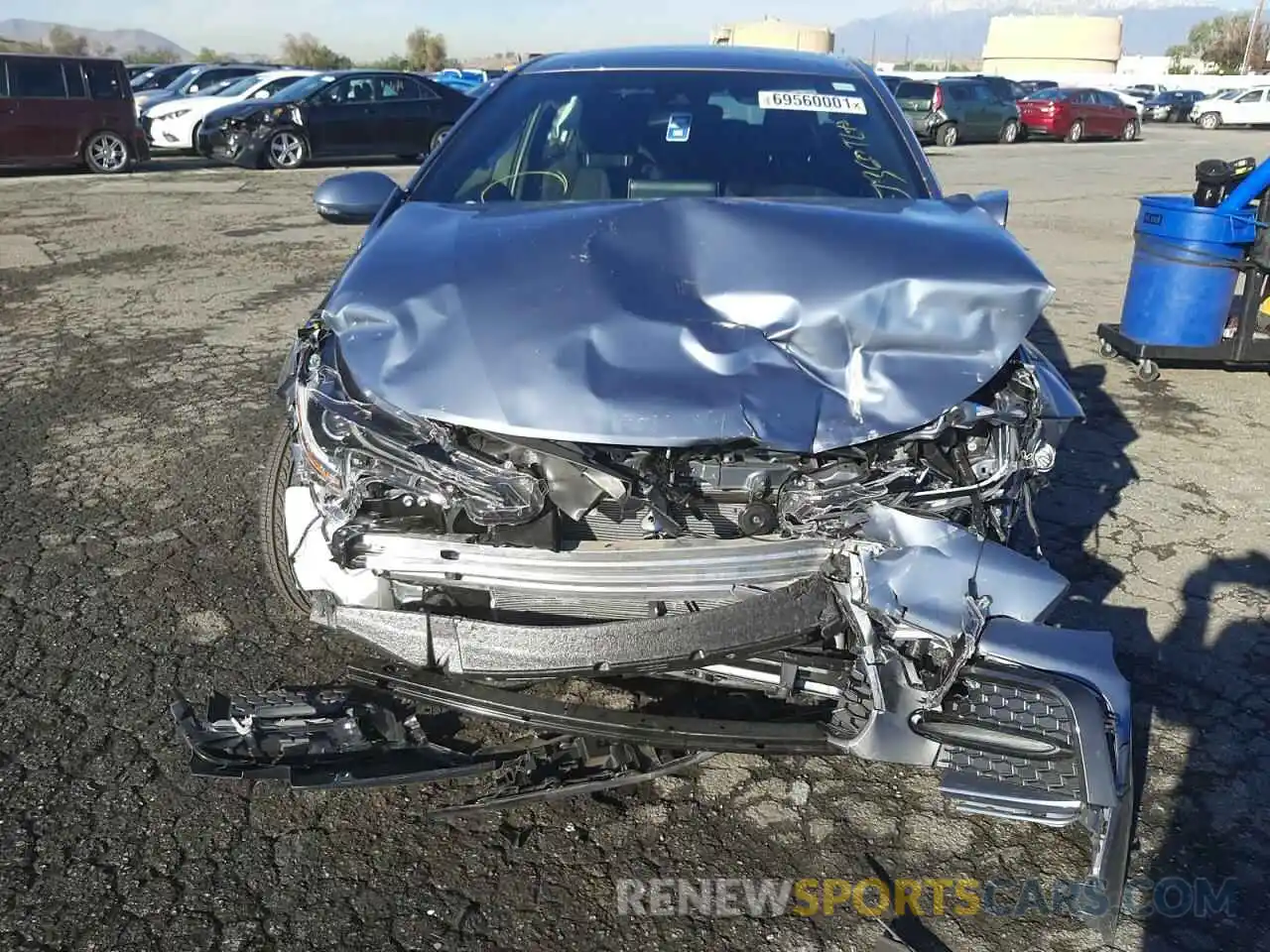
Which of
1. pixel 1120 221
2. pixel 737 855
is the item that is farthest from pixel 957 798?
pixel 1120 221

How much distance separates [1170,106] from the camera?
1382 inches

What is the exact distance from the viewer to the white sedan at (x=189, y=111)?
15.6 m

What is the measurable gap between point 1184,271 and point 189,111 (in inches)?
594

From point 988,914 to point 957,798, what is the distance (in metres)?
0.37

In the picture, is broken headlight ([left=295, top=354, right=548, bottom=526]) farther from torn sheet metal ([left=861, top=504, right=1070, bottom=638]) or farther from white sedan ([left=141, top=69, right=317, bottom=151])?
white sedan ([left=141, top=69, right=317, bottom=151])

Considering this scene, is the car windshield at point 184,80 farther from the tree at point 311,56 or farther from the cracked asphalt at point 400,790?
the tree at point 311,56

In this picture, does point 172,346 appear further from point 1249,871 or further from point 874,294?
point 1249,871

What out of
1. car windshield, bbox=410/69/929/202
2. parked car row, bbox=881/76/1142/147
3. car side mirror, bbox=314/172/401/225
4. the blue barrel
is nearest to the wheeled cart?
the blue barrel

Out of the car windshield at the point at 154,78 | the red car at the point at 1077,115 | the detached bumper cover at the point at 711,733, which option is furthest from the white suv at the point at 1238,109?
the detached bumper cover at the point at 711,733

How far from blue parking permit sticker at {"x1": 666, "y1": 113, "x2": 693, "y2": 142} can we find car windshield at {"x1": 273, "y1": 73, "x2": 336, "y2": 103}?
13.0 meters

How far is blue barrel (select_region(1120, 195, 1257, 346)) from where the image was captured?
5.30 meters

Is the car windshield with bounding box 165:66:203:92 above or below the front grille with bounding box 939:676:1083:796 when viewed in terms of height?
above

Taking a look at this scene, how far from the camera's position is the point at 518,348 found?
2193 millimetres

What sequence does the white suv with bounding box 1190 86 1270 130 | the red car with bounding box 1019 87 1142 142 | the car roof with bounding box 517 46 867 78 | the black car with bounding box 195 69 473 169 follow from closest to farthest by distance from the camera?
1. the car roof with bounding box 517 46 867 78
2. the black car with bounding box 195 69 473 169
3. the red car with bounding box 1019 87 1142 142
4. the white suv with bounding box 1190 86 1270 130
